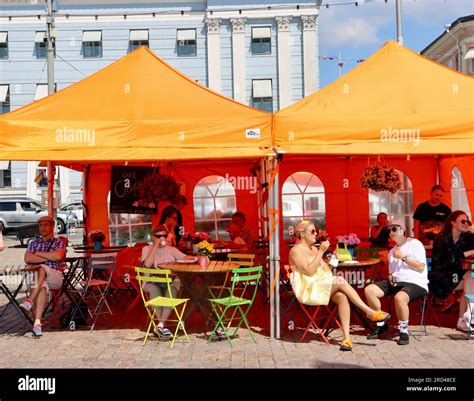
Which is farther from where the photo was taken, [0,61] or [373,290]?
[0,61]

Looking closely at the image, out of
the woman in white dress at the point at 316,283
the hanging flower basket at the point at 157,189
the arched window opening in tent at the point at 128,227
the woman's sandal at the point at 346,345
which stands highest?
the hanging flower basket at the point at 157,189

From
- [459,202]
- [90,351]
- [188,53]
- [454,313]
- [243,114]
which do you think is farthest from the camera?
[188,53]

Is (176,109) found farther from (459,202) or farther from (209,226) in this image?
(459,202)

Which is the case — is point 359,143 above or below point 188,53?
below

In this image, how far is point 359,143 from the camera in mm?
7410

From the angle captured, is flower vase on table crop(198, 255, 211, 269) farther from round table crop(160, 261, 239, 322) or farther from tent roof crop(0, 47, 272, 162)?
tent roof crop(0, 47, 272, 162)

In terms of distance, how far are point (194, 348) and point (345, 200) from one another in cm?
609

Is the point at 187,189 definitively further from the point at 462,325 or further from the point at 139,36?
the point at 139,36

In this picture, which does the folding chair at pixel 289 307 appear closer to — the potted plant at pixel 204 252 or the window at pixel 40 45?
the potted plant at pixel 204 252

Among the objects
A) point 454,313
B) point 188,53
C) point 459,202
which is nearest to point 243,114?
point 454,313

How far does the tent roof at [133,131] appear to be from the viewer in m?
7.45

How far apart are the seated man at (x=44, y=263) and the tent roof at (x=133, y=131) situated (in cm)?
128

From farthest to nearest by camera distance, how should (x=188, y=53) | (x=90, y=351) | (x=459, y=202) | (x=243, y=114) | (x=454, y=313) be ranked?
(x=188, y=53) → (x=459, y=202) → (x=454, y=313) → (x=243, y=114) → (x=90, y=351)

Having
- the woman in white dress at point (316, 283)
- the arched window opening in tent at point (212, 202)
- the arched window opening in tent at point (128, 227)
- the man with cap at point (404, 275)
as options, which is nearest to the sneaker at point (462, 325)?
the man with cap at point (404, 275)
